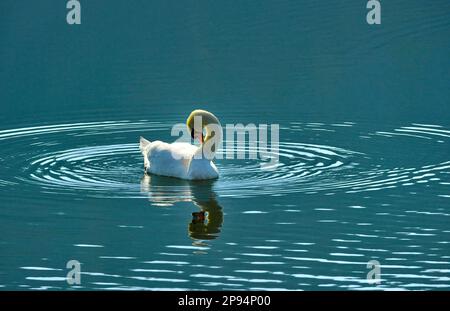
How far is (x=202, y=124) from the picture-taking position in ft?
45.6

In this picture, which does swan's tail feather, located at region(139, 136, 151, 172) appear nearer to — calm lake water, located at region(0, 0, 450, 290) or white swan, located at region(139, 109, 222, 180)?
white swan, located at region(139, 109, 222, 180)

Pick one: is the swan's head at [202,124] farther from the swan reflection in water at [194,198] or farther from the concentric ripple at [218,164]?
the swan reflection in water at [194,198]

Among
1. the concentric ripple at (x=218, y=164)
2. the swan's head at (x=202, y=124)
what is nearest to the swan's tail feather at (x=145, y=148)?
the concentric ripple at (x=218, y=164)

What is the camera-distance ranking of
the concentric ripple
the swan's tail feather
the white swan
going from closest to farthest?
1. the concentric ripple
2. the white swan
3. the swan's tail feather

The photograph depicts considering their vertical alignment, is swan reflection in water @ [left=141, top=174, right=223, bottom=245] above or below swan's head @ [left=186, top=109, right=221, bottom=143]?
below

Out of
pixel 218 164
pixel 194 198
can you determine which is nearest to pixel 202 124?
pixel 218 164

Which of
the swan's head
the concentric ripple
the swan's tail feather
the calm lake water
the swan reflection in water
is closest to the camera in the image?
the calm lake water

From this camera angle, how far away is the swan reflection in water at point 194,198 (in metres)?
11.7

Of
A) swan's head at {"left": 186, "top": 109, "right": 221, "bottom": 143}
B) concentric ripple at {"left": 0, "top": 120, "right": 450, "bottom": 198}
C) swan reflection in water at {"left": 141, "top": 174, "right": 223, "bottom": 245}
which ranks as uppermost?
swan's head at {"left": 186, "top": 109, "right": 221, "bottom": 143}

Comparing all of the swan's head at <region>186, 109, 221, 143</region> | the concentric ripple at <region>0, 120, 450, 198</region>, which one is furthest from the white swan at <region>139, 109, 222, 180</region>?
the concentric ripple at <region>0, 120, 450, 198</region>

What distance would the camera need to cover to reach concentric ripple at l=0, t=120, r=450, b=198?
13.1 m

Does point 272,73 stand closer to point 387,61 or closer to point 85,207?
point 387,61

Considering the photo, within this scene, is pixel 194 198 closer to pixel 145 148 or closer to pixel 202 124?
pixel 202 124

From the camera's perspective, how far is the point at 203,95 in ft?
58.3
